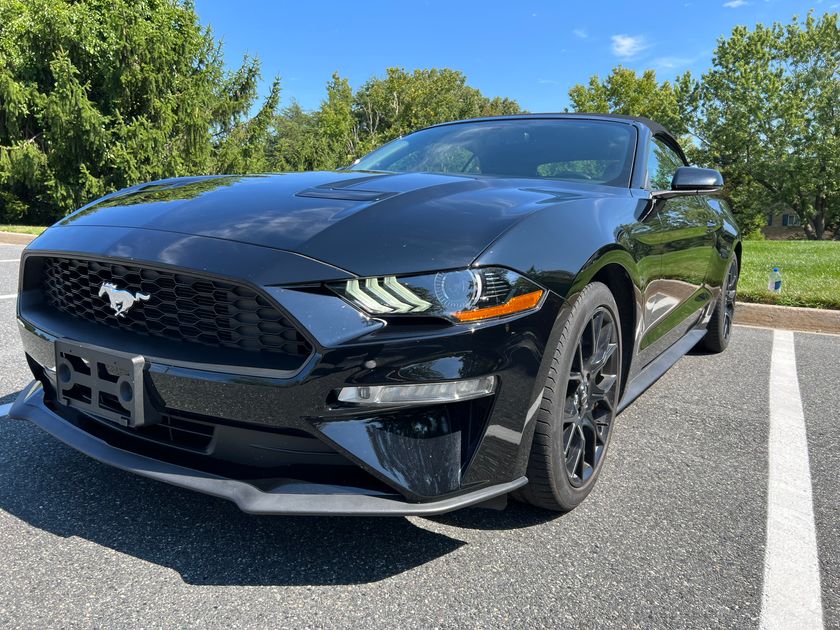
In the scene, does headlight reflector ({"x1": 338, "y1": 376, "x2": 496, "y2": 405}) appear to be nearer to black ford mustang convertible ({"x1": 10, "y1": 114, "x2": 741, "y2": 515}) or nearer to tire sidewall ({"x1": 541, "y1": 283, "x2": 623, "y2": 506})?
black ford mustang convertible ({"x1": 10, "y1": 114, "x2": 741, "y2": 515})

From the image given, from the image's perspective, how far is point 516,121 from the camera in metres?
3.42

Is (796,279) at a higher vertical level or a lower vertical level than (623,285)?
lower

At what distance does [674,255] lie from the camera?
2916mm

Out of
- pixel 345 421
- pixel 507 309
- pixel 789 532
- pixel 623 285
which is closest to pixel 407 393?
pixel 345 421

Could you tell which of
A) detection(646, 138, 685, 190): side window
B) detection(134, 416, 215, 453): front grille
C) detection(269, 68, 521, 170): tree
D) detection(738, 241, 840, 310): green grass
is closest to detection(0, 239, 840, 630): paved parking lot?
detection(134, 416, 215, 453): front grille

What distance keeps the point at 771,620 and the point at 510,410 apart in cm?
85

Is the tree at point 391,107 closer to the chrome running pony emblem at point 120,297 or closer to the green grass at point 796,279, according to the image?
the green grass at point 796,279

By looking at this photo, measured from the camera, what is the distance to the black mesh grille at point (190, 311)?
161 centimetres

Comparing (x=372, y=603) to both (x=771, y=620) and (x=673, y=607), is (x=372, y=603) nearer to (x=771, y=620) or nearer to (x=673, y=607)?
(x=673, y=607)

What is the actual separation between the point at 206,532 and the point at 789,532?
1.87 m

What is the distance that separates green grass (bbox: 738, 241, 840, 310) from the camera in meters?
Answer: 5.96

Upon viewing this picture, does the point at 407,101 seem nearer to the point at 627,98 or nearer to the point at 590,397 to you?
the point at 627,98

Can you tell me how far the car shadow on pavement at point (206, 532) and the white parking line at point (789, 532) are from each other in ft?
2.91

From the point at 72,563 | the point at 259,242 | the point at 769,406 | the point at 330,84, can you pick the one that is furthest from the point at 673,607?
the point at 330,84
